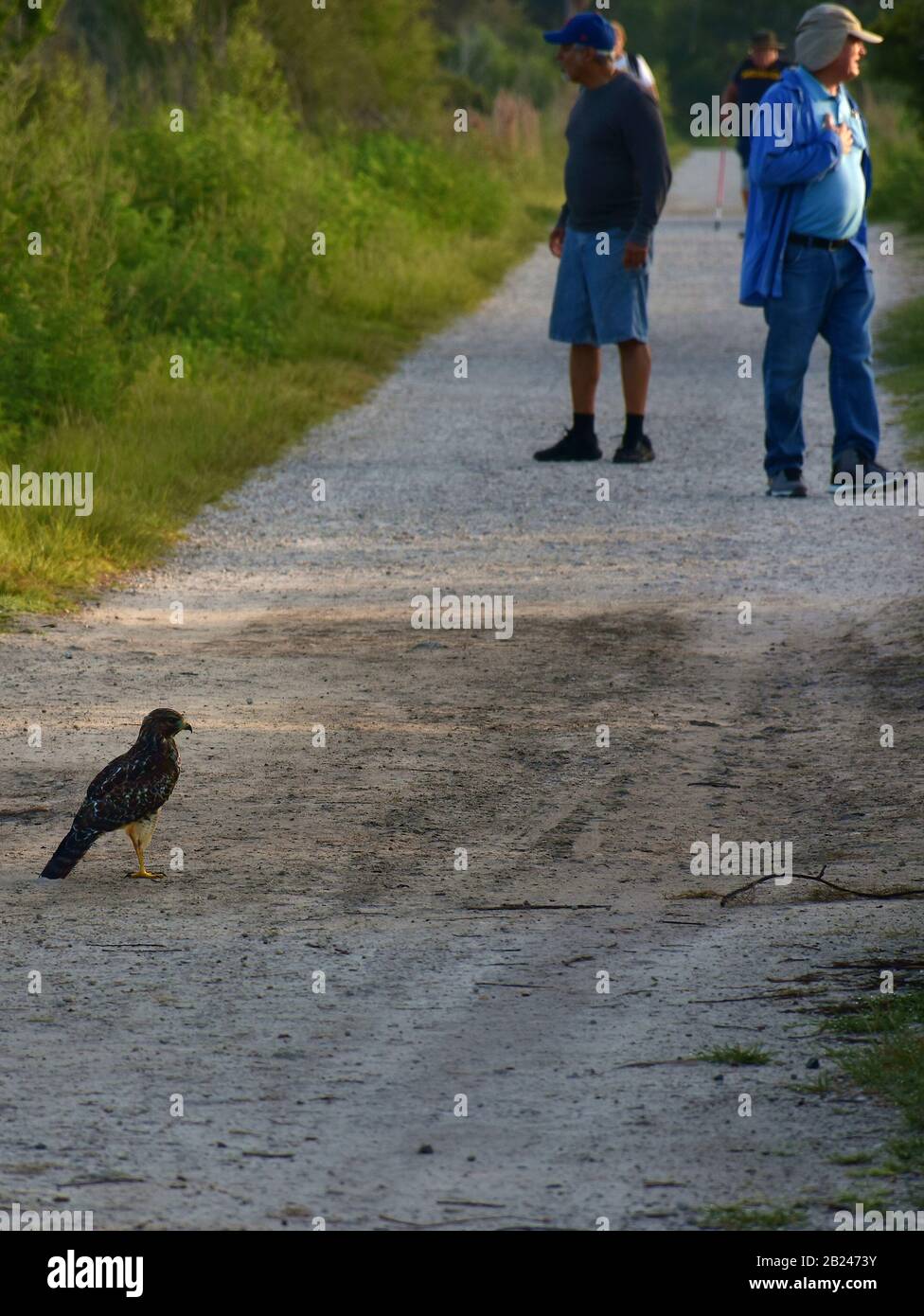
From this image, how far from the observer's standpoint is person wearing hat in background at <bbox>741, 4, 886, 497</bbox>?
31.0 feet

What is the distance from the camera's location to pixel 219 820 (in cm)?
580

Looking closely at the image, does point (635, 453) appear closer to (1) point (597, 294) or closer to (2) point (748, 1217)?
(1) point (597, 294)

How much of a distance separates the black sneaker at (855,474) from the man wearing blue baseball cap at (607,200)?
126 centimetres

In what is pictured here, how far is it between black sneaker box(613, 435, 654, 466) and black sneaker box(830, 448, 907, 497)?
4.32ft

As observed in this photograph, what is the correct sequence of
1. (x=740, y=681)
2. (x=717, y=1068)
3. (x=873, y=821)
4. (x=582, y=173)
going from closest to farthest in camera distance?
(x=717, y=1068) → (x=873, y=821) → (x=740, y=681) → (x=582, y=173)

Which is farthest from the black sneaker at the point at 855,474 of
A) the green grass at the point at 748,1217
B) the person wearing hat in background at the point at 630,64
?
the green grass at the point at 748,1217

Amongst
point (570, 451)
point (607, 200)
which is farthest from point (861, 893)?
point (570, 451)

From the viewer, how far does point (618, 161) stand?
10.7 metres

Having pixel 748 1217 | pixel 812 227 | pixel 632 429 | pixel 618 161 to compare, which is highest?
pixel 618 161

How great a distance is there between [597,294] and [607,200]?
48 cm

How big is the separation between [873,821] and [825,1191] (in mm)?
2297

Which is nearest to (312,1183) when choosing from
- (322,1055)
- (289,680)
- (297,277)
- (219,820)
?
(322,1055)

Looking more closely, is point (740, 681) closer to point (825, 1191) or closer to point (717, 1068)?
point (717, 1068)

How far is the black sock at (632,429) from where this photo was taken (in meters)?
11.2
